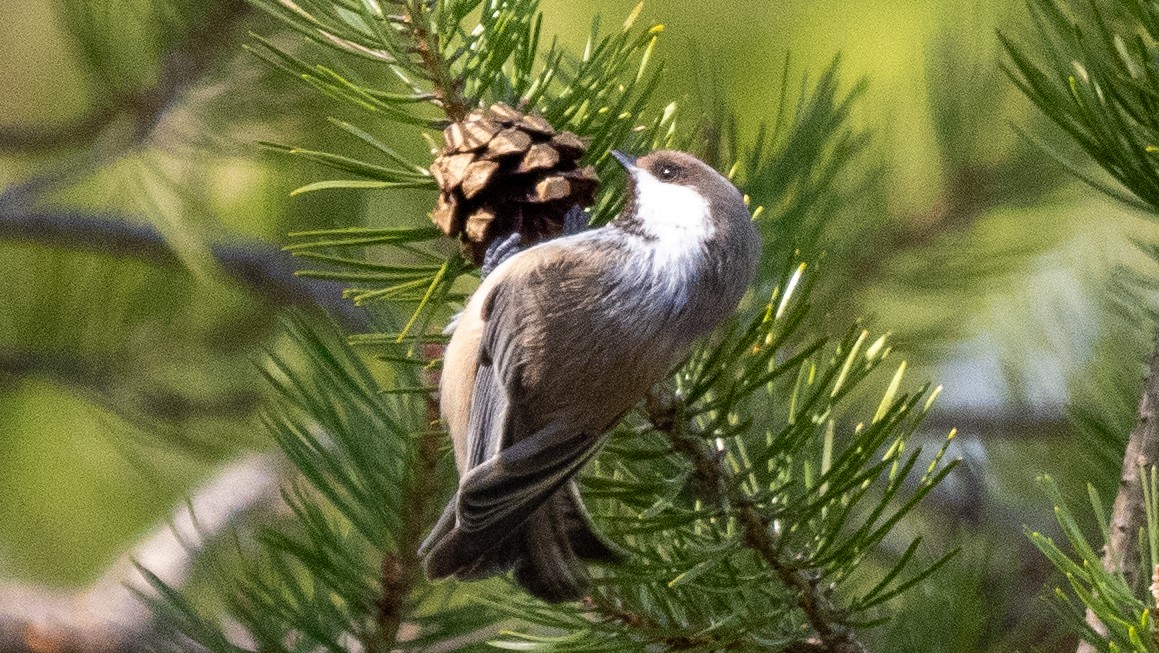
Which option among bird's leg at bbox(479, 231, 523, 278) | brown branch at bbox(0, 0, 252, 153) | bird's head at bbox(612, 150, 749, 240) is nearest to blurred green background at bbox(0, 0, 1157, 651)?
brown branch at bbox(0, 0, 252, 153)

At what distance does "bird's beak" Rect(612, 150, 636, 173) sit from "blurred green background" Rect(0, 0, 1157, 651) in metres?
0.31

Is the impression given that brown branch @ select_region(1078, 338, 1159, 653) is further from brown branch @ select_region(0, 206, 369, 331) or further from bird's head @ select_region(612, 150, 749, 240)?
brown branch @ select_region(0, 206, 369, 331)

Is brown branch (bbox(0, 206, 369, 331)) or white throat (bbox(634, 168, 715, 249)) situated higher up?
white throat (bbox(634, 168, 715, 249))

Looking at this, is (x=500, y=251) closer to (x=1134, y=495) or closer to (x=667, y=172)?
(x=667, y=172)

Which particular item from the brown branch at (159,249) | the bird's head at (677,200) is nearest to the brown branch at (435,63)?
the bird's head at (677,200)

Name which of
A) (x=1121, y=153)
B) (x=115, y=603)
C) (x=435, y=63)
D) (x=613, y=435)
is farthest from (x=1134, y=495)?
(x=115, y=603)

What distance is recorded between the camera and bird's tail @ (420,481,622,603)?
79 cm

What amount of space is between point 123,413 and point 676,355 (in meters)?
0.96

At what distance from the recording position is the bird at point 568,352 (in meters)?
0.79

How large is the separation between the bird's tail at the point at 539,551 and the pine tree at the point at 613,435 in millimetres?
18

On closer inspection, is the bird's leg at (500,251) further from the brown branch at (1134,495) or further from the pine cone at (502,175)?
the brown branch at (1134,495)

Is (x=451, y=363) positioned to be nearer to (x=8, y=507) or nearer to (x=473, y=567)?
(x=473, y=567)

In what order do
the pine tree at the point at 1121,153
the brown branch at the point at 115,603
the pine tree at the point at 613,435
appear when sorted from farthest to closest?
1. the brown branch at the point at 115,603
2. the pine tree at the point at 613,435
3. the pine tree at the point at 1121,153

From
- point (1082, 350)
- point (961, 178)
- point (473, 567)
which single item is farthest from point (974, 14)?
point (473, 567)
